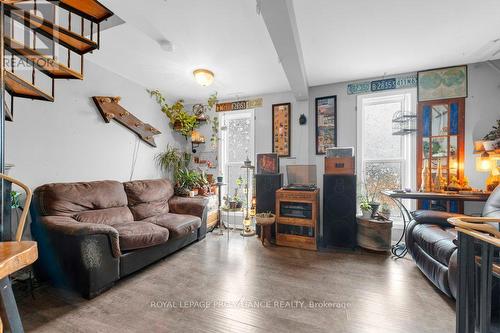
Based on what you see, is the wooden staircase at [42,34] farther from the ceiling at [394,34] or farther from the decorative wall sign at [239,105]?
the decorative wall sign at [239,105]

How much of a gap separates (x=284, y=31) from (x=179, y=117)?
2.84 m

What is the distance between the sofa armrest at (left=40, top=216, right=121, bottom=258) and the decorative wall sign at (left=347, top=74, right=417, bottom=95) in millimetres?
3726

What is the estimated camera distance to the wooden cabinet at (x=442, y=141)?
9.44ft

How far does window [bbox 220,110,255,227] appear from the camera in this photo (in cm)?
407

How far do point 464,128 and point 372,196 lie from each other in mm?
1461

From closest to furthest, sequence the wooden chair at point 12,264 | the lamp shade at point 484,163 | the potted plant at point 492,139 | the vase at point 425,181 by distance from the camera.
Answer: the wooden chair at point 12,264
the potted plant at point 492,139
the lamp shade at point 484,163
the vase at point 425,181

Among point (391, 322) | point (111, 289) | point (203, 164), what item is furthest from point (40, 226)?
point (391, 322)

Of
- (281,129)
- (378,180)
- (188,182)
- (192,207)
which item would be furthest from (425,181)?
(188,182)

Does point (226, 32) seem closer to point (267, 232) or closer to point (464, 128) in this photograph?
point (267, 232)

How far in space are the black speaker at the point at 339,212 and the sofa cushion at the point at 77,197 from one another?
286cm

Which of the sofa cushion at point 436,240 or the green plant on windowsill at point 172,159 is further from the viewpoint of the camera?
the green plant on windowsill at point 172,159

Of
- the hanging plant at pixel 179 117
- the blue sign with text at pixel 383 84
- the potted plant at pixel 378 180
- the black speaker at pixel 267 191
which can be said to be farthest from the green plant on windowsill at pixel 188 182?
the blue sign with text at pixel 383 84

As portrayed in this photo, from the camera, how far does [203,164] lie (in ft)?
14.2

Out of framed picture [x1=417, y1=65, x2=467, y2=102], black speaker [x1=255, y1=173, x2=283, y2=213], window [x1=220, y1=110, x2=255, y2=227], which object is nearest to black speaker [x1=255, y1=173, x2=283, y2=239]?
black speaker [x1=255, y1=173, x2=283, y2=213]
